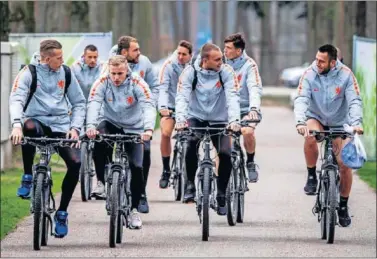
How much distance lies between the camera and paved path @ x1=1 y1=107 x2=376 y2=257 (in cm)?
1473

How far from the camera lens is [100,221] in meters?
17.1

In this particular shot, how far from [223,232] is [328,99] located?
185cm

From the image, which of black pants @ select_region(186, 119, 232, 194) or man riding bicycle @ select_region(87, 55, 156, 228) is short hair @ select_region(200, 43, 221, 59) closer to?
black pants @ select_region(186, 119, 232, 194)

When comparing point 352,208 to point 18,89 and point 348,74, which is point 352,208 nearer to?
point 348,74

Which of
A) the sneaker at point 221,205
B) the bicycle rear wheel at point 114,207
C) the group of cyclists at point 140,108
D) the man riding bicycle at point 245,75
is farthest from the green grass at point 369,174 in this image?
the bicycle rear wheel at point 114,207

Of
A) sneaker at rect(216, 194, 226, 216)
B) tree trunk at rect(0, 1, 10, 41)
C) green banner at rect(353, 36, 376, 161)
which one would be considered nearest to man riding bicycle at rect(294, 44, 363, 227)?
sneaker at rect(216, 194, 226, 216)

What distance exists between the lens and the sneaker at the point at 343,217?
15.5 metres

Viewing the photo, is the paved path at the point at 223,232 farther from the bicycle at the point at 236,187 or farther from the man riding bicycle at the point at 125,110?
the man riding bicycle at the point at 125,110

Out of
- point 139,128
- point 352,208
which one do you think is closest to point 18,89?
point 139,128

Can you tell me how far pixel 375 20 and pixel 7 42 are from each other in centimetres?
952

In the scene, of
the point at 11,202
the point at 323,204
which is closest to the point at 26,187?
the point at 323,204

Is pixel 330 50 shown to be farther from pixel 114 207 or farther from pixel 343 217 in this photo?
pixel 114 207

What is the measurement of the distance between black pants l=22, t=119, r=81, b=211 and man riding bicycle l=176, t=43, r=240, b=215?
3.75 ft

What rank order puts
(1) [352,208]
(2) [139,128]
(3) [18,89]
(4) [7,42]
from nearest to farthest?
(3) [18,89] < (2) [139,128] < (1) [352,208] < (4) [7,42]
